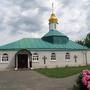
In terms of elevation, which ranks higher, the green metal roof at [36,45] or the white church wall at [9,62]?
the green metal roof at [36,45]

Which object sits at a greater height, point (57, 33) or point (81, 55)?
point (57, 33)

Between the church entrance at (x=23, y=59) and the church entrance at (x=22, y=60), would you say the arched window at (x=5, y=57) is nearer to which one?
the church entrance at (x=23, y=59)

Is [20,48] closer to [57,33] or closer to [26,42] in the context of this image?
[26,42]

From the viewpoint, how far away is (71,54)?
1662 inches

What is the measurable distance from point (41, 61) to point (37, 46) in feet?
7.50

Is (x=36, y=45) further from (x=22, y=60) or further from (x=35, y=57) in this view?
(x=22, y=60)

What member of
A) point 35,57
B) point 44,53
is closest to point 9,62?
point 35,57

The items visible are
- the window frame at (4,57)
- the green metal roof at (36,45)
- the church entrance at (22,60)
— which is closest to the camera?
the window frame at (4,57)

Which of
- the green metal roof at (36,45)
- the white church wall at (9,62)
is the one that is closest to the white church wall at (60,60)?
the green metal roof at (36,45)

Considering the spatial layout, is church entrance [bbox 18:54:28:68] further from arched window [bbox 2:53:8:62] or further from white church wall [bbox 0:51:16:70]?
arched window [bbox 2:53:8:62]

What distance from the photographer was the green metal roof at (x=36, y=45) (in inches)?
1598

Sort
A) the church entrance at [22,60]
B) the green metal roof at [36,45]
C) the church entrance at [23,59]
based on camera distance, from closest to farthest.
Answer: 1. the church entrance at [23,59]
2. the church entrance at [22,60]
3. the green metal roof at [36,45]

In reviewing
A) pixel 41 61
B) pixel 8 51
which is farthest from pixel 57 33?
pixel 8 51

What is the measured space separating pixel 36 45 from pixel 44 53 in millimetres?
1778
